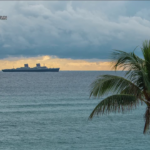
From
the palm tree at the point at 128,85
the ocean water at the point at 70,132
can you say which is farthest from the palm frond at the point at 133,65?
the ocean water at the point at 70,132

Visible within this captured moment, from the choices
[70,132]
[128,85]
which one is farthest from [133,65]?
[70,132]

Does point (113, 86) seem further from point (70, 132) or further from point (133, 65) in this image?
point (70, 132)

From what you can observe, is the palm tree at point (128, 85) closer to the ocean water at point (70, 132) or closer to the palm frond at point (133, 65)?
the palm frond at point (133, 65)

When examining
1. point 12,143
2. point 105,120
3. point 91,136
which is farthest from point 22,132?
point 105,120

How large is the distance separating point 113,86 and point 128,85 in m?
0.78

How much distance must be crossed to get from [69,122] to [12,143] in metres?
15.5

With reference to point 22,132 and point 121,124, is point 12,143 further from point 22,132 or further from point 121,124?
point 121,124

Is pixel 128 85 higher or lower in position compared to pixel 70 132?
higher

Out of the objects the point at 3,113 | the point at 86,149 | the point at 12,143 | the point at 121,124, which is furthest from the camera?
the point at 3,113

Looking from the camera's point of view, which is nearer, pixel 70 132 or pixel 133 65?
pixel 133 65

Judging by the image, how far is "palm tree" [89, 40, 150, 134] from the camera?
14.7 meters

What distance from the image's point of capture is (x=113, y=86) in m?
15.4

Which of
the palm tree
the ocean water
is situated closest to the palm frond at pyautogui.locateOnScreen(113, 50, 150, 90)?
the palm tree

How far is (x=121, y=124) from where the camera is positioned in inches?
1917
